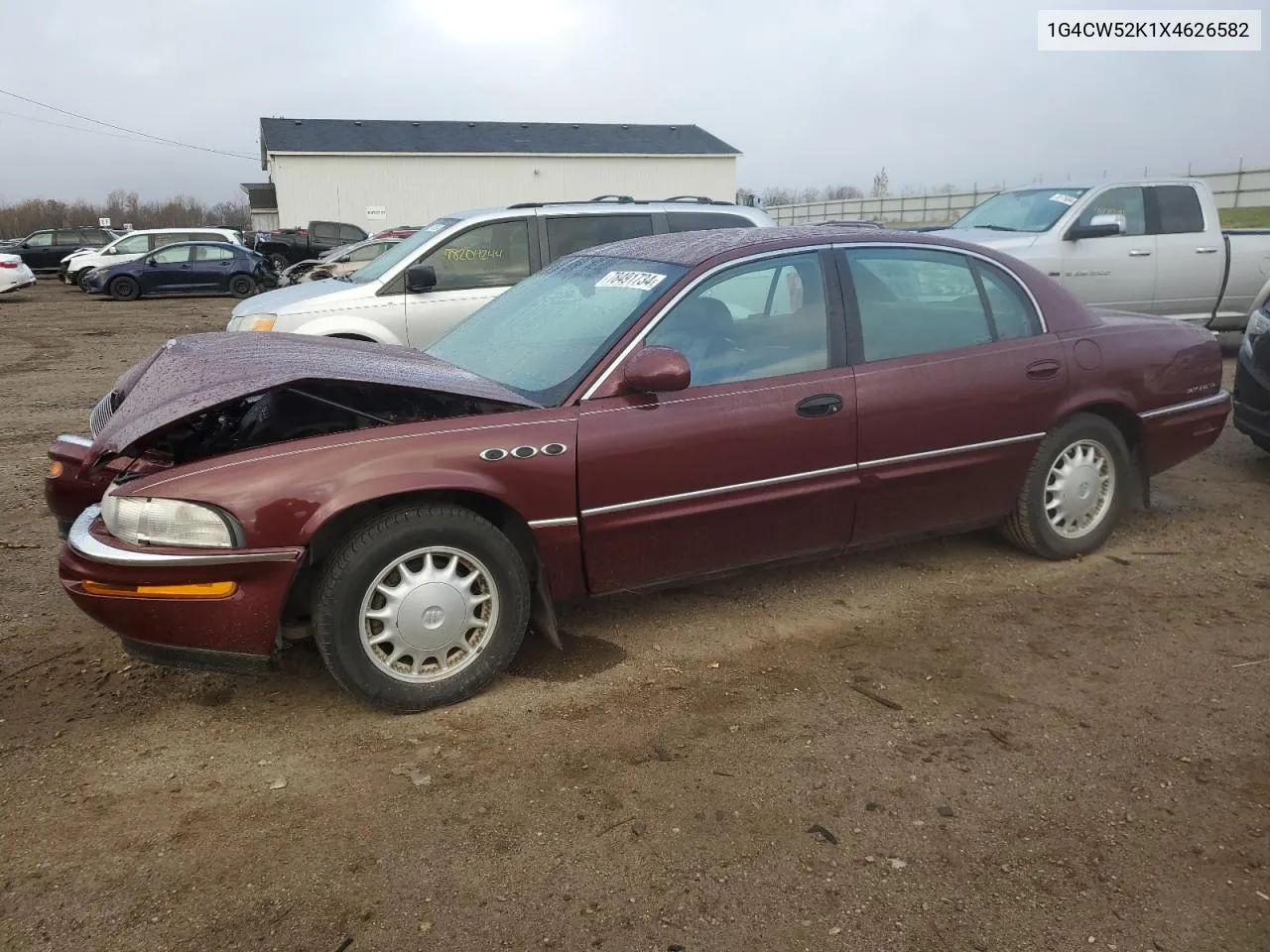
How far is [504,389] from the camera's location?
3686 mm

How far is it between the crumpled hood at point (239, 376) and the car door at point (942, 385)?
4.83 ft

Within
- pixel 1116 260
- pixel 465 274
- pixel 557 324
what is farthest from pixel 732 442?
pixel 1116 260

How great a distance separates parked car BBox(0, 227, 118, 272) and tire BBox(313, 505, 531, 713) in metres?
33.0

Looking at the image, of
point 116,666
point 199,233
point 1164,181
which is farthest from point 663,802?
point 199,233

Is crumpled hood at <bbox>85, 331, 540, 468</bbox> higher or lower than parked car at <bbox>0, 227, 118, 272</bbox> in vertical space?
lower

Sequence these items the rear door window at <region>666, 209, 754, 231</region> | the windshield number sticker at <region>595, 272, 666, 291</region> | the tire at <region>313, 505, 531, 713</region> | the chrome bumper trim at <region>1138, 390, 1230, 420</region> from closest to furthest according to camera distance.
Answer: the tire at <region>313, 505, 531, 713</region>
the windshield number sticker at <region>595, 272, 666, 291</region>
the chrome bumper trim at <region>1138, 390, 1230, 420</region>
the rear door window at <region>666, 209, 754, 231</region>

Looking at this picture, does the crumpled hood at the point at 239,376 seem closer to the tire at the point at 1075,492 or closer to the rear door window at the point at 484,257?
the tire at the point at 1075,492

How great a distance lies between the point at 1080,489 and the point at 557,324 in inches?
101

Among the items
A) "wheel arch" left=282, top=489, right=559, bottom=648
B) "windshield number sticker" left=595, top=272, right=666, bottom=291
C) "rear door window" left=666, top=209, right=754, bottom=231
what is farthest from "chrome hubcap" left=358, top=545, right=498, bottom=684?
"rear door window" left=666, top=209, right=754, bottom=231

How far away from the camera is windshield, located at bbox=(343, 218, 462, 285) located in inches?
308

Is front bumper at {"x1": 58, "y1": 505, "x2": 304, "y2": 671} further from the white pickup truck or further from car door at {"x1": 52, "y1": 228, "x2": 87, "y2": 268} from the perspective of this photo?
car door at {"x1": 52, "y1": 228, "x2": 87, "y2": 268}

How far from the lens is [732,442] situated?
12.2 ft

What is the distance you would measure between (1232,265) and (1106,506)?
6701 mm

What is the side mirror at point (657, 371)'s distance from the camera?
349 centimetres
